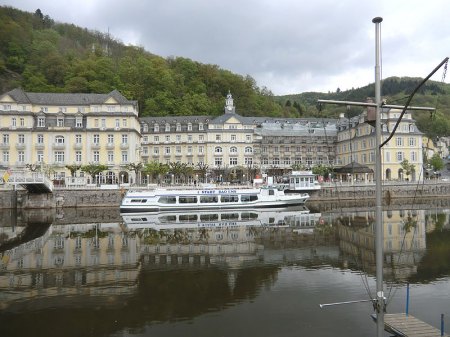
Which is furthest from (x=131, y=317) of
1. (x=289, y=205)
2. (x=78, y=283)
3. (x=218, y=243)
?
Result: (x=289, y=205)

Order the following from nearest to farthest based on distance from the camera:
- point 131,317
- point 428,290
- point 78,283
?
point 131,317 < point 428,290 < point 78,283

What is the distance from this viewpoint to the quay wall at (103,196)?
4719 centimetres

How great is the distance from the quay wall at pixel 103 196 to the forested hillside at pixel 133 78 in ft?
87.8

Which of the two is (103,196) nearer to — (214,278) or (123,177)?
(123,177)

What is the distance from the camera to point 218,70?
10088 cm

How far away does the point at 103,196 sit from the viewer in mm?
49438

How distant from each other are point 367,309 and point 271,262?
7.17m

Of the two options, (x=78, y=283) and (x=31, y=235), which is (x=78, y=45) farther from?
(x=78, y=283)

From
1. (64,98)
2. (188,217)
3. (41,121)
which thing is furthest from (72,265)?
(64,98)

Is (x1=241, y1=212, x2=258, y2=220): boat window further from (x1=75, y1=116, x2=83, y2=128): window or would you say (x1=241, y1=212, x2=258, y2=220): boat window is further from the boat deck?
(x1=75, y1=116, x2=83, y2=128): window

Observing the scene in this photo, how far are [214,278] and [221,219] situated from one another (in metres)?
20.6

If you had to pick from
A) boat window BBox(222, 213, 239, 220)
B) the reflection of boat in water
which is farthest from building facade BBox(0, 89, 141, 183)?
boat window BBox(222, 213, 239, 220)

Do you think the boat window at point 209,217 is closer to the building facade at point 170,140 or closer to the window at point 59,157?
the building facade at point 170,140

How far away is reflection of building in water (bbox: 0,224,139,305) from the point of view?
50.2 ft
